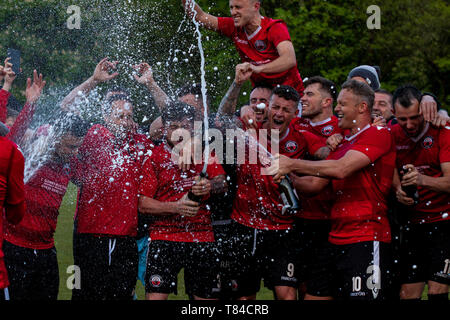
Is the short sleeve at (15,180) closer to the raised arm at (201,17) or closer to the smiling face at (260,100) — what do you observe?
the smiling face at (260,100)

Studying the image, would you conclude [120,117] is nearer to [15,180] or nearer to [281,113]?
[281,113]

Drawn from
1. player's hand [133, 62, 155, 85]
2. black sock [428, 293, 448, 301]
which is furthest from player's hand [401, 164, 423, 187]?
player's hand [133, 62, 155, 85]

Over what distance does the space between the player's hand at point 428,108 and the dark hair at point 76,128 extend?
10.6 ft

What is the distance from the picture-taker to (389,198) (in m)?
6.39

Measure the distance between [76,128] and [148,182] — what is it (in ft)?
3.23

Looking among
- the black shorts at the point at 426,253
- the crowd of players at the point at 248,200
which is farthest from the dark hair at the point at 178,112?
the black shorts at the point at 426,253

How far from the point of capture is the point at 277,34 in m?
6.52

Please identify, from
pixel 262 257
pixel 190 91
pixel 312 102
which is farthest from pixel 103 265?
pixel 312 102

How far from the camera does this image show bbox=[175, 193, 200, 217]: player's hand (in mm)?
5738

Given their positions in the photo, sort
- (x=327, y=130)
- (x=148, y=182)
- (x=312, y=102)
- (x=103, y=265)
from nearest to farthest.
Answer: (x=148, y=182) → (x=103, y=265) → (x=327, y=130) → (x=312, y=102)

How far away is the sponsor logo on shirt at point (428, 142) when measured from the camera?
20.3ft

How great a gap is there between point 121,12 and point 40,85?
16.8 feet

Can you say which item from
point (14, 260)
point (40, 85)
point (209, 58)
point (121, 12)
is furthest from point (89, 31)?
point (14, 260)

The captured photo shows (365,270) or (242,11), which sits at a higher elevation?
(242,11)
